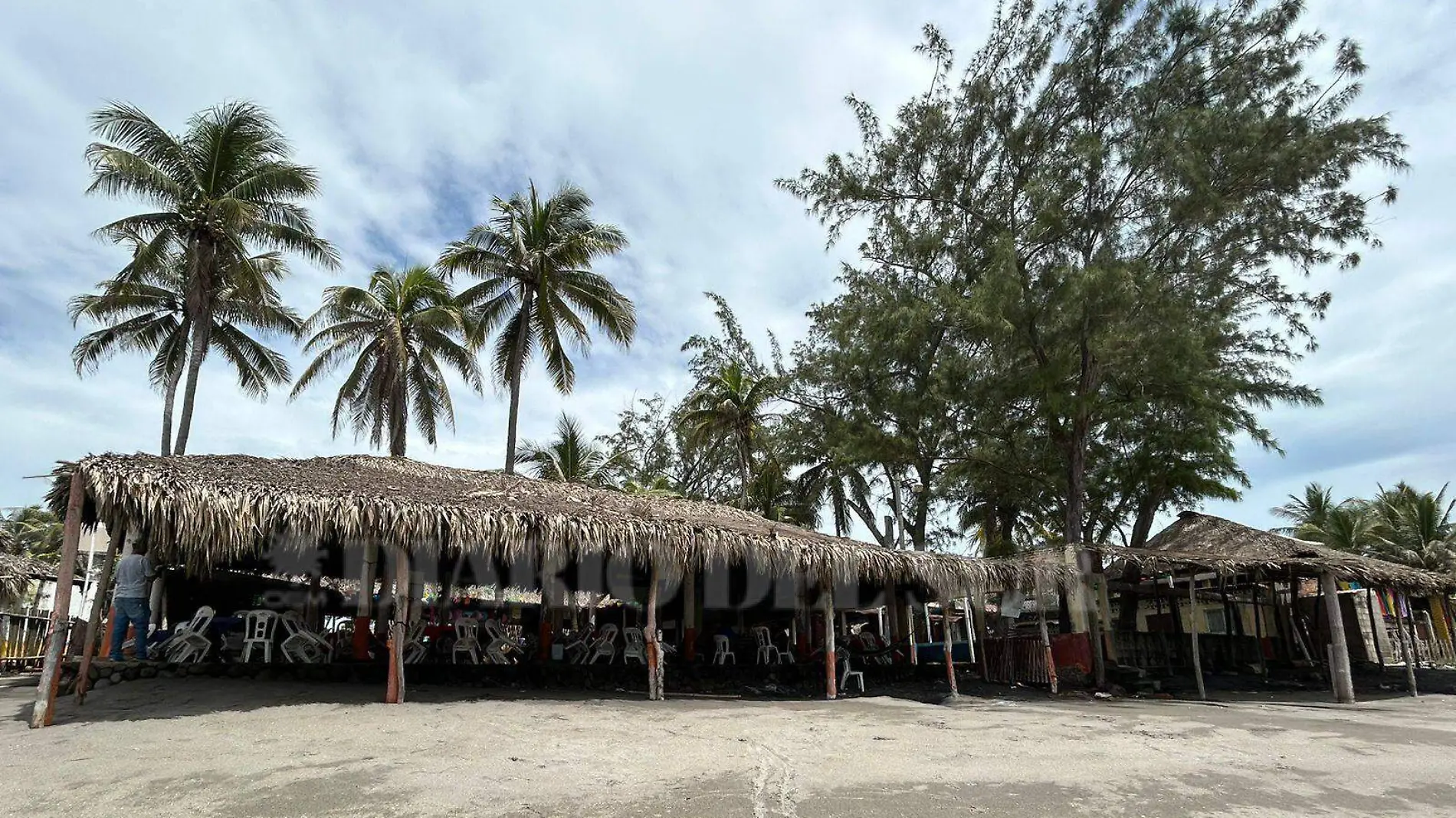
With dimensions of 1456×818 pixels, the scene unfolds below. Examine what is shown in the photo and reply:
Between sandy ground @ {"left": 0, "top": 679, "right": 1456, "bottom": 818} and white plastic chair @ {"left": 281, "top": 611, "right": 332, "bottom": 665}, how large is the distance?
105 cm

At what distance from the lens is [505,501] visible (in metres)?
10.6

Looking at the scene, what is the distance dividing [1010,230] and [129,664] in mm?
17528

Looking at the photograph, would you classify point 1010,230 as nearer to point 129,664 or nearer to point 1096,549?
point 1096,549

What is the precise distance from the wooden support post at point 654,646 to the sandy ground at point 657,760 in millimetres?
484

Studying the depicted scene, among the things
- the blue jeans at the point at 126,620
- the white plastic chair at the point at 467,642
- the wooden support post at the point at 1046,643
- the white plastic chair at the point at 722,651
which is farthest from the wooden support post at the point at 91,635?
the wooden support post at the point at 1046,643

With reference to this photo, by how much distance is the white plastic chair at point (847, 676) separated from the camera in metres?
13.4

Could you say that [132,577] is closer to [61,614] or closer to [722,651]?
[61,614]

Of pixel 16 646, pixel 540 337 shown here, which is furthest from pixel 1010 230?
pixel 16 646

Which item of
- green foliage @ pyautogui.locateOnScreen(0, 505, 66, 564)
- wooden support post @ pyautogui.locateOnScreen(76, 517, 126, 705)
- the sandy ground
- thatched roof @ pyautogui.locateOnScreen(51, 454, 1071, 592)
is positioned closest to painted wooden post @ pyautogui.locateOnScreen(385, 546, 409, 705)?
the sandy ground

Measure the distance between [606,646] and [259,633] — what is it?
4.89m

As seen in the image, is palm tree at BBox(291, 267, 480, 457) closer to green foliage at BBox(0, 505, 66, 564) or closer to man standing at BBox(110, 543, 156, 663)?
man standing at BBox(110, 543, 156, 663)

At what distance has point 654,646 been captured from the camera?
11.0 m

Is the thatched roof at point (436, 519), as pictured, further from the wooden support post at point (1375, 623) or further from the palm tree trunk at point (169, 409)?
the wooden support post at point (1375, 623)

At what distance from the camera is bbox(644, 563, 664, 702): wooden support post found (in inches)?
430
